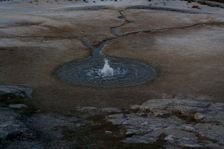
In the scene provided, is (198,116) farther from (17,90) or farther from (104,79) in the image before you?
(17,90)

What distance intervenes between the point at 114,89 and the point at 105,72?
0.93 m

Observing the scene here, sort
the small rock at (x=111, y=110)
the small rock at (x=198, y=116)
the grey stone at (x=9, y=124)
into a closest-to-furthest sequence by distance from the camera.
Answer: the grey stone at (x=9, y=124)
the small rock at (x=198, y=116)
the small rock at (x=111, y=110)

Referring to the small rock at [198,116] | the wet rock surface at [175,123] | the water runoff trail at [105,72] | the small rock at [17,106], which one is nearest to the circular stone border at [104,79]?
the water runoff trail at [105,72]

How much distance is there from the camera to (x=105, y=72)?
8.02 meters

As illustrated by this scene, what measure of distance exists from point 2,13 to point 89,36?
12.6 feet

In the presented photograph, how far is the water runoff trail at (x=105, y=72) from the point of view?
24.6 feet

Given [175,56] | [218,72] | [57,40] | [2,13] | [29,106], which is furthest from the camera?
[2,13]

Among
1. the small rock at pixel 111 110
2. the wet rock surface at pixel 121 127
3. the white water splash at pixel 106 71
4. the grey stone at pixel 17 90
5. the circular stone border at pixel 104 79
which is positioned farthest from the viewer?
the white water splash at pixel 106 71

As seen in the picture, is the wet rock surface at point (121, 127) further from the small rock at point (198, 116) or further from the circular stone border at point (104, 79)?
the circular stone border at point (104, 79)

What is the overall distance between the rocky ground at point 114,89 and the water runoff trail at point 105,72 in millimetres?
201

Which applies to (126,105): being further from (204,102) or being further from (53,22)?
(53,22)

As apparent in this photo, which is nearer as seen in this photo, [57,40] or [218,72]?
→ [218,72]

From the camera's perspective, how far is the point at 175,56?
9.02m

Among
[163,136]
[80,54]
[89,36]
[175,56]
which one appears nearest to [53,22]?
[89,36]
